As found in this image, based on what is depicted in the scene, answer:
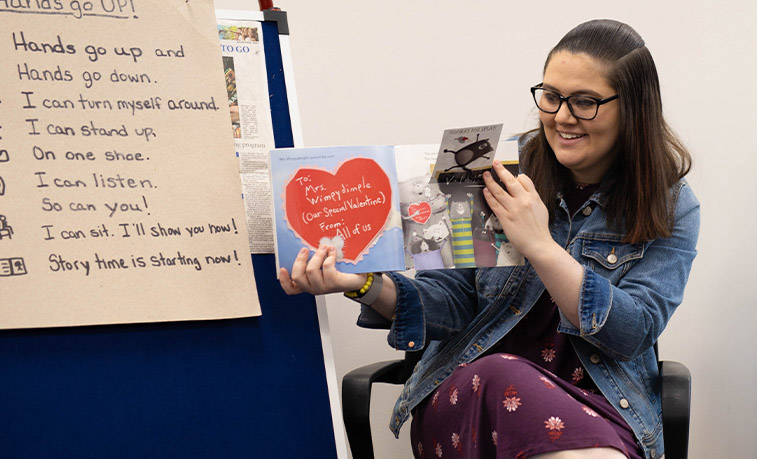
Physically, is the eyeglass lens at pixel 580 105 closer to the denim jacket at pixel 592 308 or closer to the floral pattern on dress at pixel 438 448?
the denim jacket at pixel 592 308

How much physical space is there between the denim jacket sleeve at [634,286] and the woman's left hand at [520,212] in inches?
3.8

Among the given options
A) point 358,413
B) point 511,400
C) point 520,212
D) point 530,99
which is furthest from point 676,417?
point 530,99

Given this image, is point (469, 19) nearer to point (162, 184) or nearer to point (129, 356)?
point (162, 184)

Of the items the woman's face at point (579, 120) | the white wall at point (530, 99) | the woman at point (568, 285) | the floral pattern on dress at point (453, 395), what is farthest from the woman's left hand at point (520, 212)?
the white wall at point (530, 99)

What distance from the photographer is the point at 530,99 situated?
66.1 inches

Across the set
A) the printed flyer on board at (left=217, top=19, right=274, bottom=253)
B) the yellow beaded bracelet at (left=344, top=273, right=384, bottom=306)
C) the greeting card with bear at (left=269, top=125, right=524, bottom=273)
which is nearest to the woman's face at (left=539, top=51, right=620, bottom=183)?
the greeting card with bear at (left=269, top=125, right=524, bottom=273)

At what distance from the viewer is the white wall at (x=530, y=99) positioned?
1577mm

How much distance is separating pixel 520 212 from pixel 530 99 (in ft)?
2.15

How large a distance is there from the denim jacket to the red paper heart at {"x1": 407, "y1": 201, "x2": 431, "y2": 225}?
14 cm

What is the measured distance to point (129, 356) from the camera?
1.08 m

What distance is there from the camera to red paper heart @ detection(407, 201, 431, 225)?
1140 mm

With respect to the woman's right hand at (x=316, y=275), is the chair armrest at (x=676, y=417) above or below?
below

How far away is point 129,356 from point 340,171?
0.43 m

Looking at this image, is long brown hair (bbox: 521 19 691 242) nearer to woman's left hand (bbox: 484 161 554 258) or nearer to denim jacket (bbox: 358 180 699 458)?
denim jacket (bbox: 358 180 699 458)
